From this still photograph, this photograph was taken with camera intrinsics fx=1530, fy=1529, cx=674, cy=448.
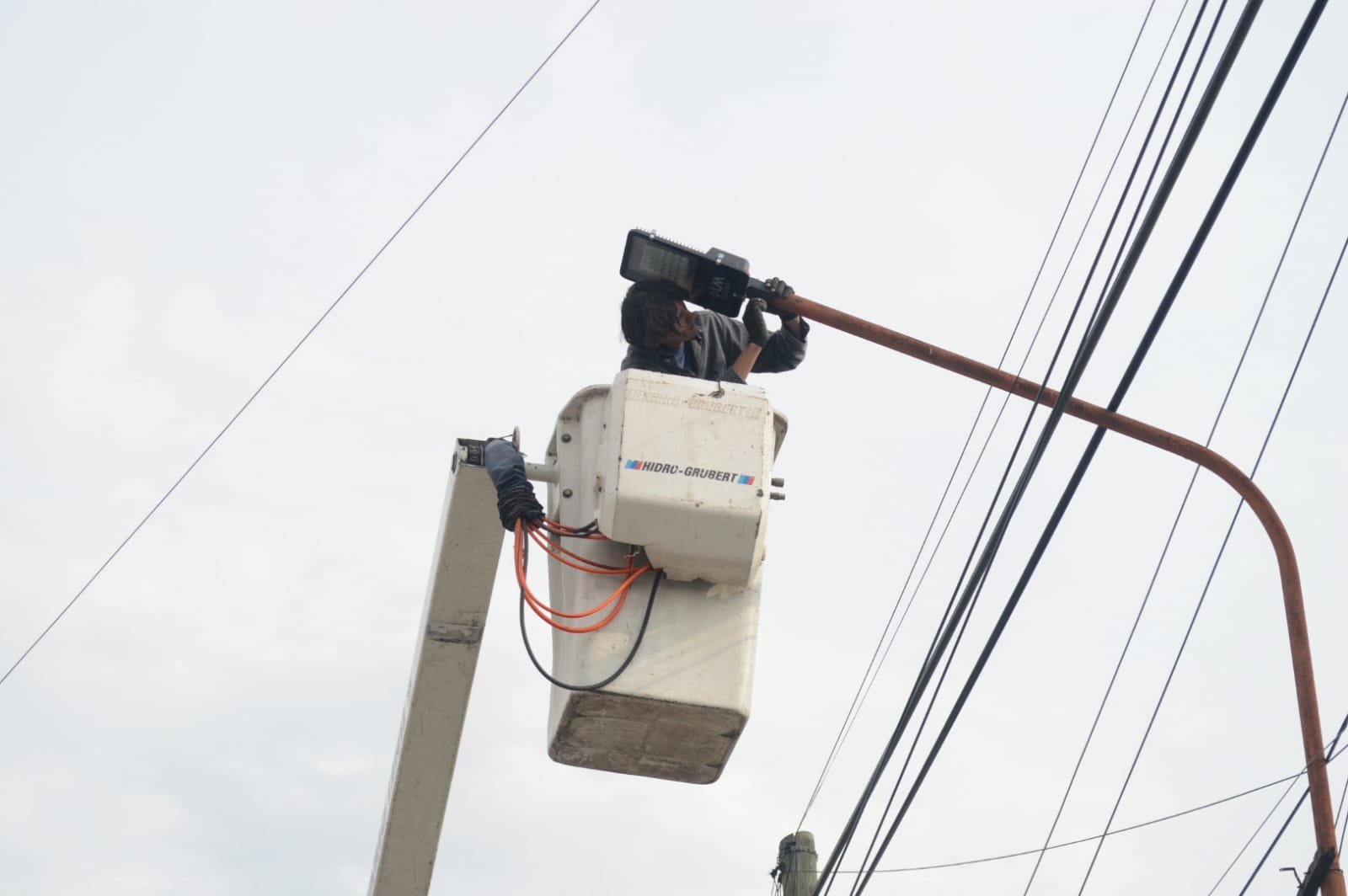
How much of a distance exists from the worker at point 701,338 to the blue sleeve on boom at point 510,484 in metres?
0.46

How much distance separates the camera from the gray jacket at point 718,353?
4.70m

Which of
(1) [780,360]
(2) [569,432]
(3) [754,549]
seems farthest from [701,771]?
(1) [780,360]

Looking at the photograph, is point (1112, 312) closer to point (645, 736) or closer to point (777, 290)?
point (777, 290)

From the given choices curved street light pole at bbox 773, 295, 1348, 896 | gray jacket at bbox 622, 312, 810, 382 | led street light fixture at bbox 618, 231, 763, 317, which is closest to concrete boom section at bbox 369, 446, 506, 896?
gray jacket at bbox 622, 312, 810, 382

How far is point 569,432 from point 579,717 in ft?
2.83

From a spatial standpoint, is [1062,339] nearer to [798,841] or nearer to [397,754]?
[397,754]

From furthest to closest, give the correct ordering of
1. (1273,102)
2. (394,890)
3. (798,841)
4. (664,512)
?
(798,841) < (394,890) < (664,512) < (1273,102)

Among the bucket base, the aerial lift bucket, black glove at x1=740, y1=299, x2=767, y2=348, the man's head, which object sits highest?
black glove at x1=740, y1=299, x2=767, y2=348

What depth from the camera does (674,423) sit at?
4105 mm

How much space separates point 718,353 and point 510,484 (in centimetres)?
89

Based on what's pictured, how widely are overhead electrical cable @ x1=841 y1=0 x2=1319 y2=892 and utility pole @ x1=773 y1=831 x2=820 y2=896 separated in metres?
3.66

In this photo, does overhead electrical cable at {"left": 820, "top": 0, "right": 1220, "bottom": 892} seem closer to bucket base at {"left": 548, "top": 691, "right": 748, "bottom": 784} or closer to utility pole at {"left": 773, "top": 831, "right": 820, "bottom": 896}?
bucket base at {"left": 548, "top": 691, "right": 748, "bottom": 784}

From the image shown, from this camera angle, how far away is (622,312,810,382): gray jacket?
15.4ft

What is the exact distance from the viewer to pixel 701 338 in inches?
193
